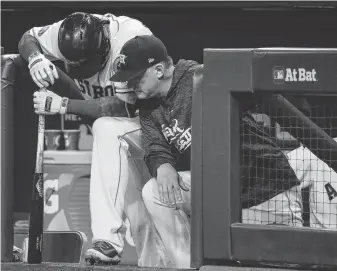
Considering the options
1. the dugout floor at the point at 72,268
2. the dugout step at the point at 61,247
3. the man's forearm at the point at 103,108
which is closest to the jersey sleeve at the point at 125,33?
the man's forearm at the point at 103,108

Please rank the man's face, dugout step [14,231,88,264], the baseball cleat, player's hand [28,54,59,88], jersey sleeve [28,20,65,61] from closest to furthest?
the baseball cleat
the man's face
player's hand [28,54,59,88]
dugout step [14,231,88,264]
jersey sleeve [28,20,65,61]

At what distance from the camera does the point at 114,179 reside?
328 cm

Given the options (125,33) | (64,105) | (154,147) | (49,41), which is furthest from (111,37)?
(154,147)

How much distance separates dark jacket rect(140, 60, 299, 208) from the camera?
2.97 m

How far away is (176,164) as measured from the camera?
342cm

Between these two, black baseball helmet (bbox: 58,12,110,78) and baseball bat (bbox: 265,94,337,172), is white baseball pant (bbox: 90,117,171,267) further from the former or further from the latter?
baseball bat (bbox: 265,94,337,172)

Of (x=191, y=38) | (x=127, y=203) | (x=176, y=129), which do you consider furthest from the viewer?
(x=191, y=38)

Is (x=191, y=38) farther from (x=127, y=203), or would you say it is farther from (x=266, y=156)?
(x=266, y=156)

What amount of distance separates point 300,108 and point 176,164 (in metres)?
0.68

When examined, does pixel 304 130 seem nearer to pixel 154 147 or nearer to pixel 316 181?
Result: pixel 316 181

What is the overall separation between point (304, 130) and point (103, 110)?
3.08 ft

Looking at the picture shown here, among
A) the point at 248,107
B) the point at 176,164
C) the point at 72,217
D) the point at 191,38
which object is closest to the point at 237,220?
the point at 248,107

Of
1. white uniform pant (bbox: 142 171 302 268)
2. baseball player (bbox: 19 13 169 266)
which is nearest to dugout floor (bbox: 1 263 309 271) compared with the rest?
baseball player (bbox: 19 13 169 266)

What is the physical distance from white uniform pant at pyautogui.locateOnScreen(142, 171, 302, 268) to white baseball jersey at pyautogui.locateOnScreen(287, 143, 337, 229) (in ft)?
0.20
